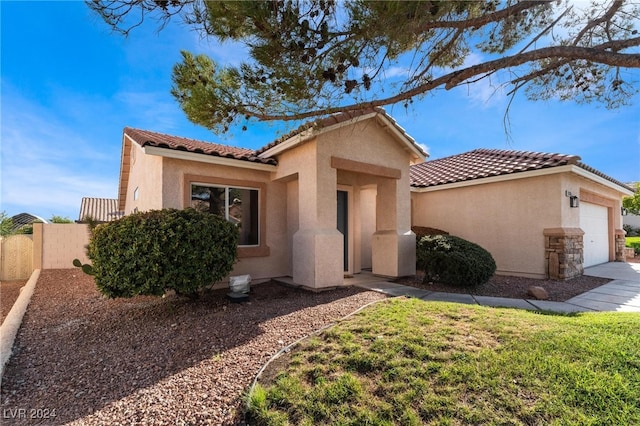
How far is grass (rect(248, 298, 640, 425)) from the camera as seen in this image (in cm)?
340

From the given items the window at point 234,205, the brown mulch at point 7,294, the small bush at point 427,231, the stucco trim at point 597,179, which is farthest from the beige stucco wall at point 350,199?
the brown mulch at point 7,294

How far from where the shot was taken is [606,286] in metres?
10.4

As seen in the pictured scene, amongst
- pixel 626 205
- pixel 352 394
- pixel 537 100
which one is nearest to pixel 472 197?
pixel 537 100

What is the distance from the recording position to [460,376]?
390 cm

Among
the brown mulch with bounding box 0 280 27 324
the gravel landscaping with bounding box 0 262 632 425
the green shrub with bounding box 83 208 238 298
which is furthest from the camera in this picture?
the brown mulch with bounding box 0 280 27 324

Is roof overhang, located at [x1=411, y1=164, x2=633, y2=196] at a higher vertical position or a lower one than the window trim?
higher

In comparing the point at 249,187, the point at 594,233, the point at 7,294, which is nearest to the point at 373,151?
the point at 249,187

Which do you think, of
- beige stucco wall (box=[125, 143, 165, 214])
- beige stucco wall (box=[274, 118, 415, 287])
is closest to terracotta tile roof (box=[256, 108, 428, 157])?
beige stucco wall (box=[274, 118, 415, 287])

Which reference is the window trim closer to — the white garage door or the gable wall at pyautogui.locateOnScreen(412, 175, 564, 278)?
the gable wall at pyautogui.locateOnScreen(412, 175, 564, 278)

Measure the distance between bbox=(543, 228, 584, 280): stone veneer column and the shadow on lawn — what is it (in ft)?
28.1

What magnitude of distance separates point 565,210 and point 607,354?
938 centimetres

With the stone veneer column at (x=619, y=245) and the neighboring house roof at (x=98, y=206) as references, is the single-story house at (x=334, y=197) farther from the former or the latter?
the neighboring house roof at (x=98, y=206)

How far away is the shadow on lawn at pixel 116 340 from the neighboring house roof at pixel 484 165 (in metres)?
8.91

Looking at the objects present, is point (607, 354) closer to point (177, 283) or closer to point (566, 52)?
point (566, 52)
